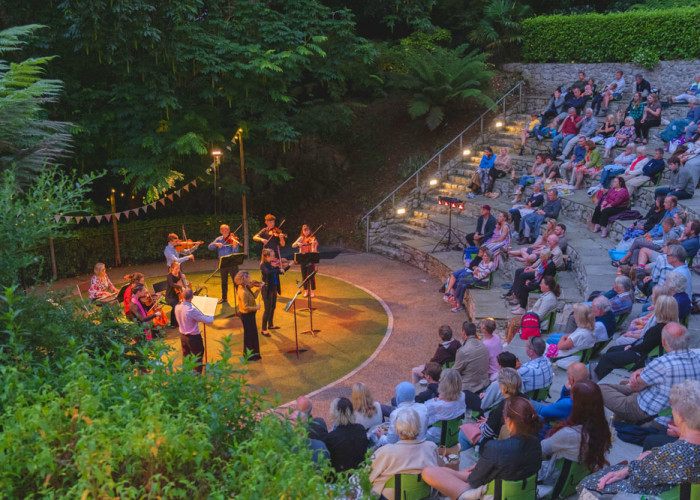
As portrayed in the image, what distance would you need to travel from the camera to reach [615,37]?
19.8 metres

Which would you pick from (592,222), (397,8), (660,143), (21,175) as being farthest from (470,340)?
(397,8)

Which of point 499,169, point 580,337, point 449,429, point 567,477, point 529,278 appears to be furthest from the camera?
point 499,169

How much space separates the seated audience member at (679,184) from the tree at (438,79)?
7721mm

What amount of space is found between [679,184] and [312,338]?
25.0 feet

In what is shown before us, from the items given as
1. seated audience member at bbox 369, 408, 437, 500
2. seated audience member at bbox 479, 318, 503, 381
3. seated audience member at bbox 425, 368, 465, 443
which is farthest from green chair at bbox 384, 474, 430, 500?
seated audience member at bbox 479, 318, 503, 381

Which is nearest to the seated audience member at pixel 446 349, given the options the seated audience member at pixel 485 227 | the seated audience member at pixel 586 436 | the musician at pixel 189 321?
the seated audience member at pixel 586 436

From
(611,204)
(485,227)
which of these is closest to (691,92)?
(611,204)

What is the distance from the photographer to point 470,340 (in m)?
8.44

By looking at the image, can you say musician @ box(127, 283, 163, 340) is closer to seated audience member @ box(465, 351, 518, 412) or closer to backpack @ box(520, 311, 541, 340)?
seated audience member @ box(465, 351, 518, 412)

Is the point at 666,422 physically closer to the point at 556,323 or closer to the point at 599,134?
the point at 556,323

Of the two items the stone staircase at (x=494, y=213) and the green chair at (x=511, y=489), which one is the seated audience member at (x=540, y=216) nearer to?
the stone staircase at (x=494, y=213)

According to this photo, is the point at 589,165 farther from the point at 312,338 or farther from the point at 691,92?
the point at 312,338

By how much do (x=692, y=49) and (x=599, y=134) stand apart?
433cm

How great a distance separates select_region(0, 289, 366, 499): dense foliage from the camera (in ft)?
10.0
